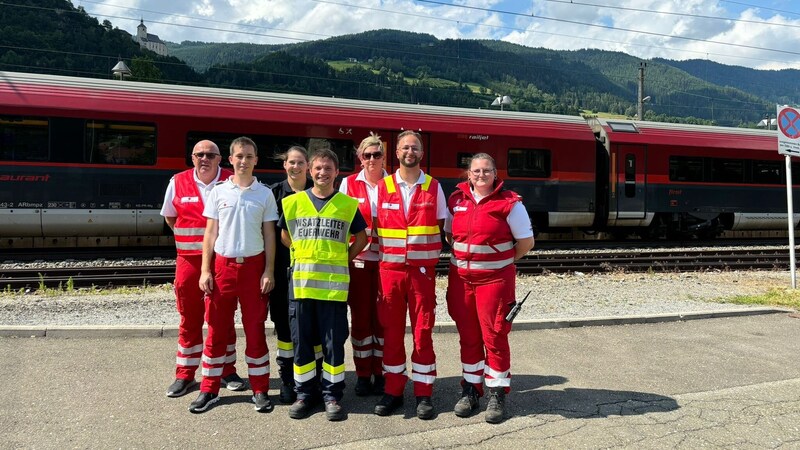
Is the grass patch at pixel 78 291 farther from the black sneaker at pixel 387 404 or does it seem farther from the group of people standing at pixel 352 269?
the black sneaker at pixel 387 404

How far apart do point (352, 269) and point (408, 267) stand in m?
0.48

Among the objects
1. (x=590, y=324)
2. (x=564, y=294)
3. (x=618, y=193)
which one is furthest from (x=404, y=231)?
(x=618, y=193)

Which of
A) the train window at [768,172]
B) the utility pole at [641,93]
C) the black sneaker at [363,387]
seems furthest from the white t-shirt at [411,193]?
the utility pole at [641,93]

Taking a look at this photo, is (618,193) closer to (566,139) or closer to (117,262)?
(566,139)

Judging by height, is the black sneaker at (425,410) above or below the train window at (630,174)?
below

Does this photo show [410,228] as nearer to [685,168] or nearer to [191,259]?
[191,259]

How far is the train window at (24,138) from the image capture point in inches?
380

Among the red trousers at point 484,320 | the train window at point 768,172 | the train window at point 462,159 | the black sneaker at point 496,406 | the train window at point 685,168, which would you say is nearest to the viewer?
the black sneaker at point 496,406

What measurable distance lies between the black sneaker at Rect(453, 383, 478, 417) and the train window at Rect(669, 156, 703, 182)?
39.5ft

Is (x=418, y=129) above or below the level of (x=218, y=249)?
above

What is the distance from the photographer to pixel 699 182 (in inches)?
560

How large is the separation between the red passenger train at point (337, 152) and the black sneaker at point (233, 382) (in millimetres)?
7090

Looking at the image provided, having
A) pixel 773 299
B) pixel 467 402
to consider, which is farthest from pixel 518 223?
pixel 773 299

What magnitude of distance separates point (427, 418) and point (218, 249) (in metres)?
1.89
